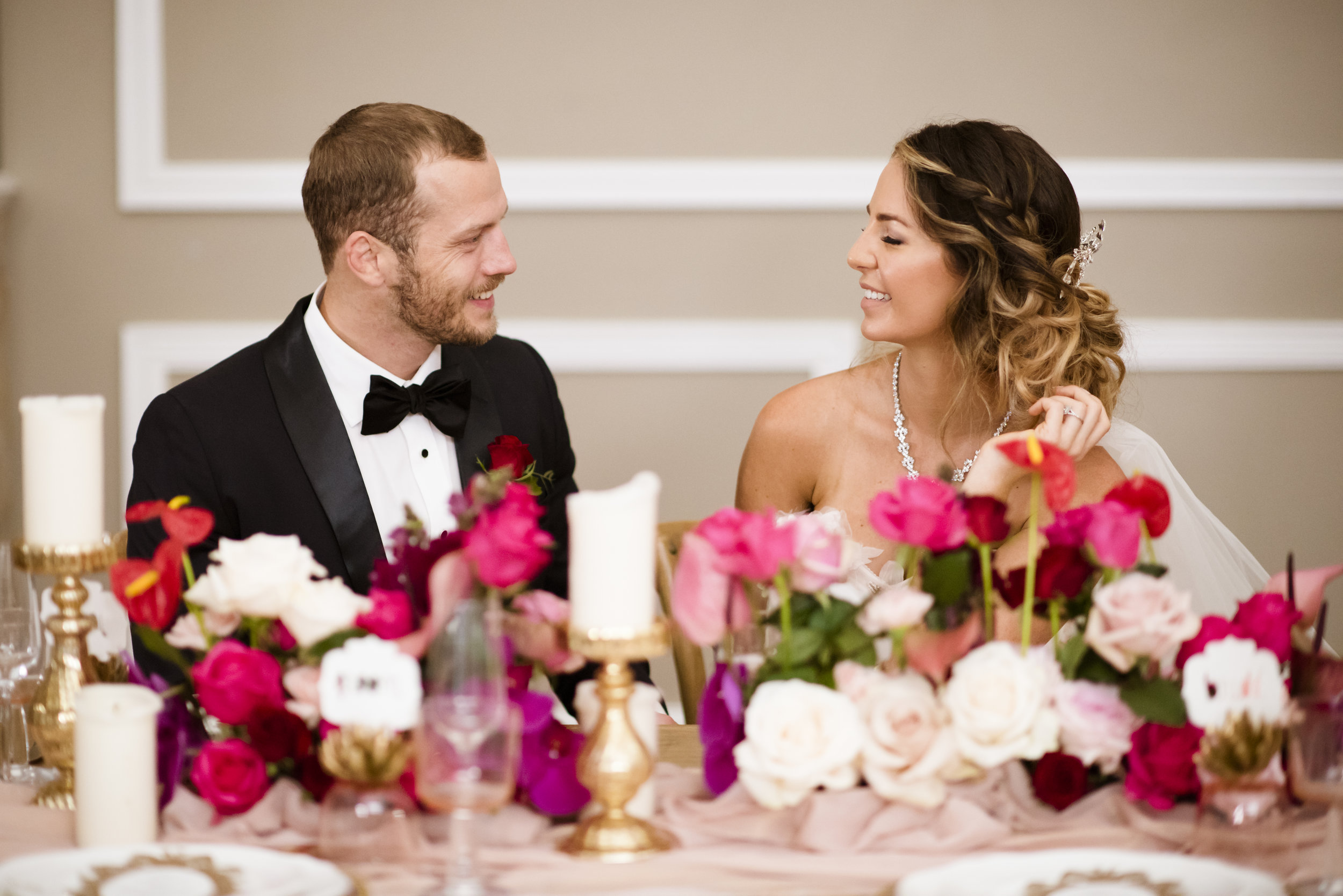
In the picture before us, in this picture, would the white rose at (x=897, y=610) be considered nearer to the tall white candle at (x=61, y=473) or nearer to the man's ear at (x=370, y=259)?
the tall white candle at (x=61, y=473)

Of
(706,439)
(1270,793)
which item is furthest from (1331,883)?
(706,439)

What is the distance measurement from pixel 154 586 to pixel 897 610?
80 centimetres

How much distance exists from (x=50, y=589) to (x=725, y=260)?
2149 mm

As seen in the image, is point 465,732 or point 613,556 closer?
point 465,732

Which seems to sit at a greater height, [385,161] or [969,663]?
[385,161]

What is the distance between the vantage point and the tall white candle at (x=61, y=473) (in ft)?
4.74

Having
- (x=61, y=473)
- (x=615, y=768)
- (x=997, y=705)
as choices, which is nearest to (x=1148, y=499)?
(x=997, y=705)

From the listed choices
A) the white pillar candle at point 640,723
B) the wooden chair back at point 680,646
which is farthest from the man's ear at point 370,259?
the white pillar candle at point 640,723

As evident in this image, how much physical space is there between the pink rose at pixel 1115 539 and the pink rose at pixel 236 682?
2.95 ft

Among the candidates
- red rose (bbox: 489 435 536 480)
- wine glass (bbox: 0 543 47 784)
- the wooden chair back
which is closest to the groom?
the wooden chair back

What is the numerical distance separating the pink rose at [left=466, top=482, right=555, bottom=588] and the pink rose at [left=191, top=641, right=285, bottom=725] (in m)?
0.28

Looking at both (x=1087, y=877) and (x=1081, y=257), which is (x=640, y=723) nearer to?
(x=1087, y=877)

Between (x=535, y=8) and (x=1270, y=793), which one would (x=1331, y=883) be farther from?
(x=535, y=8)

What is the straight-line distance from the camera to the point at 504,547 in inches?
47.9
